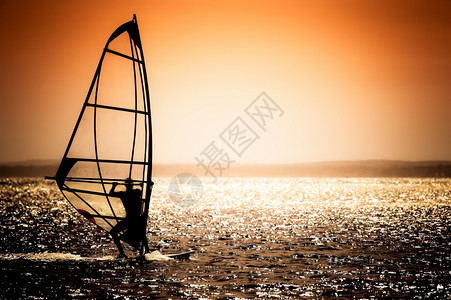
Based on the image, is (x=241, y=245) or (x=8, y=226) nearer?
(x=241, y=245)

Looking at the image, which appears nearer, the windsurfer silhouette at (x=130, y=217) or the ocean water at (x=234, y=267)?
the ocean water at (x=234, y=267)

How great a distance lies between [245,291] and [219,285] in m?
1.24

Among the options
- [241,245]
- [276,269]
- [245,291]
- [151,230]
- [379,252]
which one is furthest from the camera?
[151,230]

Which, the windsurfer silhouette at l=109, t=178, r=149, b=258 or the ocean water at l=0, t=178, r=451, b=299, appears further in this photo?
the windsurfer silhouette at l=109, t=178, r=149, b=258

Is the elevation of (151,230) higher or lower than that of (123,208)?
lower

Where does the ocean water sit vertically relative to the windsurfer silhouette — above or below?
below

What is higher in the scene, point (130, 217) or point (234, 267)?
point (130, 217)

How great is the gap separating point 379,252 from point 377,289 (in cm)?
933

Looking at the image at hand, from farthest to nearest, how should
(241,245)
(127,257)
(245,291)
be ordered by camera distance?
(241,245) → (127,257) → (245,291)

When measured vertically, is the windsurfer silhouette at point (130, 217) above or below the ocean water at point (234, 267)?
above

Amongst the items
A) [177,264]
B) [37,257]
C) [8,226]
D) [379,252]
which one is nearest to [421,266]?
[379,252]

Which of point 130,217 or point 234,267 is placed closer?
point 130,217

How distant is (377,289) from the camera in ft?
53.6

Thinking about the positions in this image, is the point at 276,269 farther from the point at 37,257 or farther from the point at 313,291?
the point at 37,257
